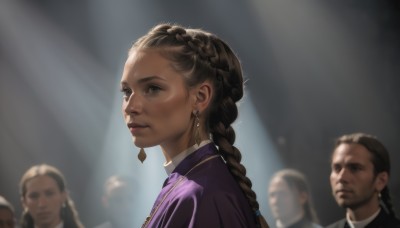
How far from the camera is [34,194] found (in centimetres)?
392

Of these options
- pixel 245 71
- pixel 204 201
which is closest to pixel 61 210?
pixel 204 201

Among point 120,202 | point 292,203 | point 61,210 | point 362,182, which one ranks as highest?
point 61,210

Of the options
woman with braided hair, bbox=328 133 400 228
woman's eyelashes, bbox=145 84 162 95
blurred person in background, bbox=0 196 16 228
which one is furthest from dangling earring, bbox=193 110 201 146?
blurred person in background, bbox=0 196 16 228

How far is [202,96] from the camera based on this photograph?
1477 millimetres

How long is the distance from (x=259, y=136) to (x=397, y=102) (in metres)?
1.44

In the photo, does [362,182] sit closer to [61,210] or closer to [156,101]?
[61,210]

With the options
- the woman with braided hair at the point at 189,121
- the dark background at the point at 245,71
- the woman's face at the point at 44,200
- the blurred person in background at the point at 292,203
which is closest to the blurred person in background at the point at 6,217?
the woman's face at the point at 44,200

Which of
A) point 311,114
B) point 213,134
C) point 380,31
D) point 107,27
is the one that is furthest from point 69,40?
point 213,134

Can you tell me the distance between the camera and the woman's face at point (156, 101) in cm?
142

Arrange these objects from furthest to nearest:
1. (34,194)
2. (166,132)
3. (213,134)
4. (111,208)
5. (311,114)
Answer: (311,114), (111,208), (34,194), (213,134), (166,132)

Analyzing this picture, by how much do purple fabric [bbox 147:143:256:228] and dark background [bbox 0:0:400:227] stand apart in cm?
459

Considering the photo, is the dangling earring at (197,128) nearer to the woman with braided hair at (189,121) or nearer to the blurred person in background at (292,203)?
the woman with braided hair at (189,121)

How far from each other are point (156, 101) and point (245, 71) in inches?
217

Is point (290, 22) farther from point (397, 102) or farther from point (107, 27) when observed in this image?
point (107, 27)
